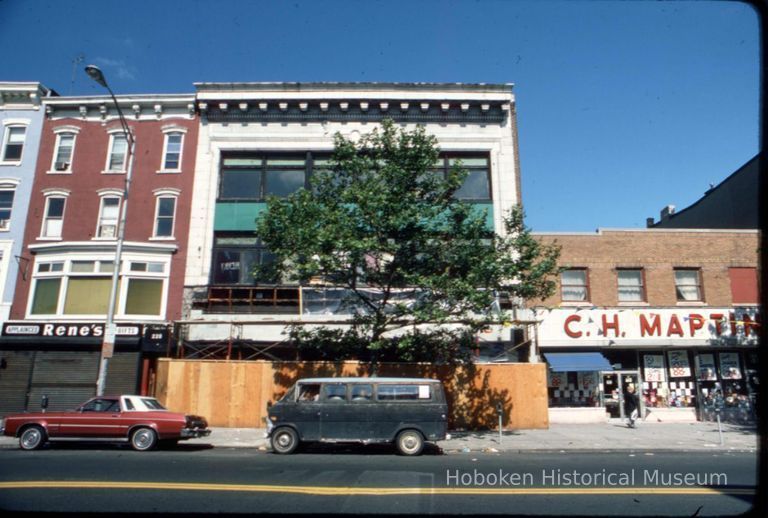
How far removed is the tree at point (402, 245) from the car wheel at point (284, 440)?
345 centimetres

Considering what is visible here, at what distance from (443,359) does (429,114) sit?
448 inches

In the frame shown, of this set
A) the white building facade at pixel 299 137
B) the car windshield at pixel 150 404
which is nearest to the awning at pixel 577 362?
the white building facade at pixel 299 137

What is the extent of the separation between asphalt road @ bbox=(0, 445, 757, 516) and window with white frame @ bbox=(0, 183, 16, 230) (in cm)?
1360

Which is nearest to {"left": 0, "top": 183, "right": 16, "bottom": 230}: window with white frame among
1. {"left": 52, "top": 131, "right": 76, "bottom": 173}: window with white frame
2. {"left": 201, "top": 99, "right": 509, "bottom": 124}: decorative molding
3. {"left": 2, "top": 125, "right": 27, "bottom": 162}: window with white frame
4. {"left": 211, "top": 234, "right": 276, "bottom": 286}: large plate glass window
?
{"left": 2, "top": 125, "right": 27, "bottom": 162}: window with white frame

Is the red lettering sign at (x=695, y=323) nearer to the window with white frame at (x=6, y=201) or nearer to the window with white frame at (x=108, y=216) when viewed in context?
the window with white frame at (x=108, y=216)

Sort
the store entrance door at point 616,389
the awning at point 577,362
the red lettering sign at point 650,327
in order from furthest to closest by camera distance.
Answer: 1. the store entrance door at point 616,389
2. the red lettering sign at point 650,327
3. the awning at point 577,362

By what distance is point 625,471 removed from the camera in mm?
10109

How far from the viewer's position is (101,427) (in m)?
13.8

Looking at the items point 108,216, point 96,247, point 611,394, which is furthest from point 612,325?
point 108,216

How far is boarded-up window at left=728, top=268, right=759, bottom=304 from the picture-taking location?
21438 mm

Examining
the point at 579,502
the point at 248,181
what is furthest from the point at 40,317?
the point at 579,502

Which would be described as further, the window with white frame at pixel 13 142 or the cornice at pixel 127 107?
the cornice at pixel 127 107

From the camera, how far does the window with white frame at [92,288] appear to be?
68.9 ft

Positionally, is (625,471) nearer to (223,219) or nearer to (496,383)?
(496,383)
